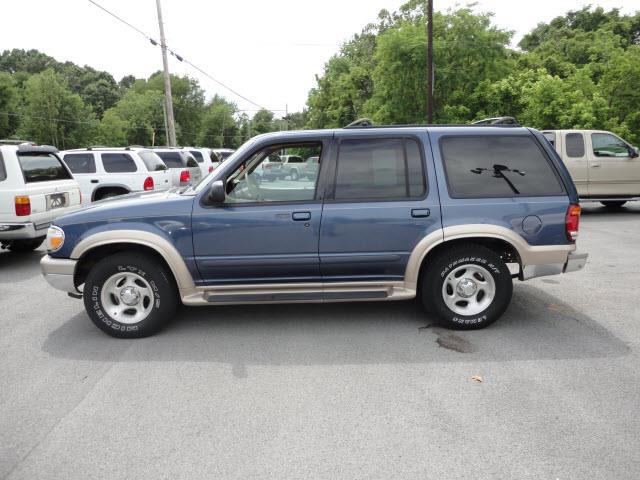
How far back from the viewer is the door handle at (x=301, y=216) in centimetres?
454

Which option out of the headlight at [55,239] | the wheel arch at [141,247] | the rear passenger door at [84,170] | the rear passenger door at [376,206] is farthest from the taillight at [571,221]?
the rear passenger door at [84,170]

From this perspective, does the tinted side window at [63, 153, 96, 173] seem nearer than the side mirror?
No

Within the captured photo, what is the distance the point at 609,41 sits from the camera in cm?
3862

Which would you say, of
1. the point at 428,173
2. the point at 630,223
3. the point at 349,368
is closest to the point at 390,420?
the point at 349,368

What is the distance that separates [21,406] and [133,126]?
82652 millimetres

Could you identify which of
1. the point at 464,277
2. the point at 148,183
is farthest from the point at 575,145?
the point at 148,183

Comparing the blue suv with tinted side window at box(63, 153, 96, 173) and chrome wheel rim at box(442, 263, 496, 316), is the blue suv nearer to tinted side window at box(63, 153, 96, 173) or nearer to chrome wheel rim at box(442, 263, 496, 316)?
chrome wheel rim at box(442, 263, 496, 316)

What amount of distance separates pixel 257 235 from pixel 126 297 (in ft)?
4.54

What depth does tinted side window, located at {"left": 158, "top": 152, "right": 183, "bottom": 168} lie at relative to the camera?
14.8 meters

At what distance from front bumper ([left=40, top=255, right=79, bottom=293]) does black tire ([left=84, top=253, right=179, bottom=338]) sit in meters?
0.17

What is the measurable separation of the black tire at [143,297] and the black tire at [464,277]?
241 centimetres

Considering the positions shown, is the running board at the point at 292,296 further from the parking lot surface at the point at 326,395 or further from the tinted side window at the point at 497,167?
the tinted side window at the point at 497,167

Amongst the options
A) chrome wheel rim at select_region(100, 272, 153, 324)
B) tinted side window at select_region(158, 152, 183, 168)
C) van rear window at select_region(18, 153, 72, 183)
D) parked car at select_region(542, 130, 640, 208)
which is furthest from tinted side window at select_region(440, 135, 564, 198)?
tinted side window at select_region(158, 152, 183, 168)

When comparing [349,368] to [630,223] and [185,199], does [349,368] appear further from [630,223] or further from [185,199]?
[630,223]
